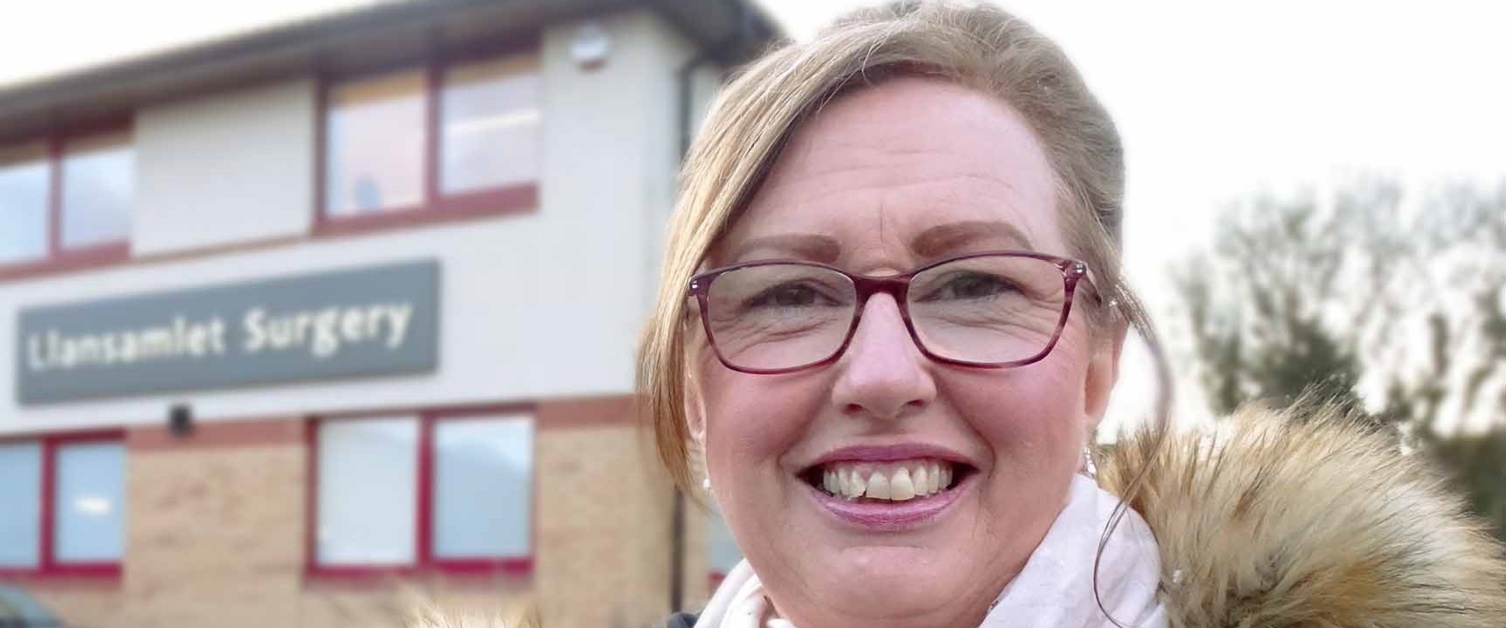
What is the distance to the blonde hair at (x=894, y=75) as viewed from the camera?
4.47 ft

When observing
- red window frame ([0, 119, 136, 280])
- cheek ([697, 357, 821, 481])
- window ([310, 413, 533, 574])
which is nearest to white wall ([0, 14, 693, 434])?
window ([310, 413, 533, 574])

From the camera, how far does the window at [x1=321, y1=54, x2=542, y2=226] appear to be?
30.1ft

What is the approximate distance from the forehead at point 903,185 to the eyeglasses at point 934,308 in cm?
2

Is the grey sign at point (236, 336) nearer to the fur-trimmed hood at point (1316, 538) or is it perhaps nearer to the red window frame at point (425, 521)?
the red window frame at point (425, 521)

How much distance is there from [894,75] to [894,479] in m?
0.48

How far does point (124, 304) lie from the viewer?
10562mm

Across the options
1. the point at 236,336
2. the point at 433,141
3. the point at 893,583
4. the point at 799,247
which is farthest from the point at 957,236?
the point at 236,336

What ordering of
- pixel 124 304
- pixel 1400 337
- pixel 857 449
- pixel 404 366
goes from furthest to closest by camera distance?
pixel 1400 337
pixel 124 304
pixel 404 366
pixel 857 449

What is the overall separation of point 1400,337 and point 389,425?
946 centimetres

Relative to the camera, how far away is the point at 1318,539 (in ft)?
4.14

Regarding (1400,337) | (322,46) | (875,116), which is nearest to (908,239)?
(875,116)

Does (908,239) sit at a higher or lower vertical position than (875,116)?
lower

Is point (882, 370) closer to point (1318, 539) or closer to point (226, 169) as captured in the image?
point (1318, 539)

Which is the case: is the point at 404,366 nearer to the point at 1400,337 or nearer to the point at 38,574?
the point at 38,574
